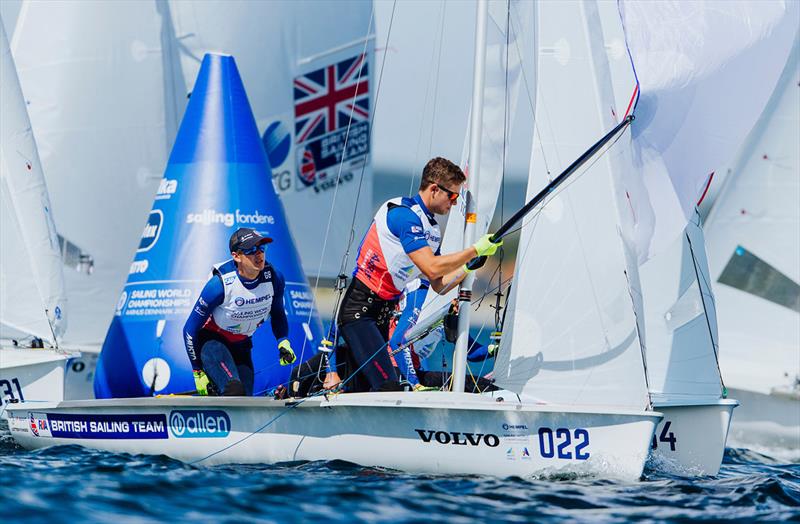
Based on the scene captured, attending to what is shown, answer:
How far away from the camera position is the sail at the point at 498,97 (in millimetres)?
6812

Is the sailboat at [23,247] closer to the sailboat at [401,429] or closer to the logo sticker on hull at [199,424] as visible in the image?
the sailboat at [401,429]

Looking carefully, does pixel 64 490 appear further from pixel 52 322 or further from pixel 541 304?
pixel 52 322

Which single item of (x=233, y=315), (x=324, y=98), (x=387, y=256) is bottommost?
(x=233, y=315)

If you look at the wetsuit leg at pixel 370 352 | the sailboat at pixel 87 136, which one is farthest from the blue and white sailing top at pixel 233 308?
the sailboat at pixel 87 136

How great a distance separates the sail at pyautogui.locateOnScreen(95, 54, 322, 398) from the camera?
819 centimetres

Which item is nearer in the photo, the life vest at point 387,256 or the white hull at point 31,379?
the life vest at point 387,256

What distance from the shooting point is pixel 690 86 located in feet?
20.0

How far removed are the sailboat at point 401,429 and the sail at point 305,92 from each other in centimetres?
500

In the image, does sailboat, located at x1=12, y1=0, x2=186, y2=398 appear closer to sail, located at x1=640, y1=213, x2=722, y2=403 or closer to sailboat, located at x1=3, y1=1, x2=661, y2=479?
sailboat, located at x1=3, y1=1, x2=661, y2=479

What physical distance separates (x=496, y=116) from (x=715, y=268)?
4.09 m

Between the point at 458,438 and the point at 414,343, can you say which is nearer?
the point at 458,438

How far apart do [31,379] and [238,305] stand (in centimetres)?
248

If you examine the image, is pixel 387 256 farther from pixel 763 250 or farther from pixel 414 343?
pixel 763 250

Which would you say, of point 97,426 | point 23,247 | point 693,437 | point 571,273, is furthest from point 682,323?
point 23,247
